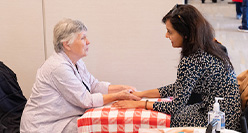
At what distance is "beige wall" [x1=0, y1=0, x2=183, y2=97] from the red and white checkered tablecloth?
172 centimetres

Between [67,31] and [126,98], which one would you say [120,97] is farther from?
[67,31]

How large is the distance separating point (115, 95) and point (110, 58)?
152cm

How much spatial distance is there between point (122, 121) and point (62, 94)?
54cm

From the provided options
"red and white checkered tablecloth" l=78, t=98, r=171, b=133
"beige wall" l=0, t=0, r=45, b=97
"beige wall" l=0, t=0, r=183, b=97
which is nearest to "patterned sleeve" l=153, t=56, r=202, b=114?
"red and white checkered tablecloth" l=78, t=98, r=171, b=133

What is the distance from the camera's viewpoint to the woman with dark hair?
266 centimetres

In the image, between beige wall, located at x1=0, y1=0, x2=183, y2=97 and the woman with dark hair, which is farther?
beige wall, located at x1=0, y1=0, x2=183, y2=97

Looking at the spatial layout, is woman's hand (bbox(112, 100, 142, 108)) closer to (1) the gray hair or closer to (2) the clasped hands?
(2) the clasped hands

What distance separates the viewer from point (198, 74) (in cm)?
266

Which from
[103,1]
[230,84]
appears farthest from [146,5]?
[230,84]

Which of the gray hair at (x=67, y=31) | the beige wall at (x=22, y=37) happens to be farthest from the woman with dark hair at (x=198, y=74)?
the beige wall at (x=22, y=37)

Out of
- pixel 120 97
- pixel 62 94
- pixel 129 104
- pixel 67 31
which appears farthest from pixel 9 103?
pixel 129 104

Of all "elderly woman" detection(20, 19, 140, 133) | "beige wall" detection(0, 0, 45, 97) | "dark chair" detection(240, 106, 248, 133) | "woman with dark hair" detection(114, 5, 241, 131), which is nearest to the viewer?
"dark chair" detection(240, 106, 248, 133)

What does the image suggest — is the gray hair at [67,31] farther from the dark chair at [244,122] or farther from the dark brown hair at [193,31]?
the dark chair at [244,122]

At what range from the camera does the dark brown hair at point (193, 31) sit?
268cm
